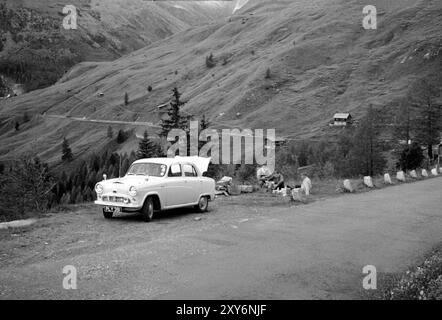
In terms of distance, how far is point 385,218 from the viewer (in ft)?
48.1

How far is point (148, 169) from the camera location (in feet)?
51.0

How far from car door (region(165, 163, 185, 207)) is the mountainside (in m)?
69.1

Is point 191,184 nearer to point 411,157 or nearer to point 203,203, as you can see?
point 203,203

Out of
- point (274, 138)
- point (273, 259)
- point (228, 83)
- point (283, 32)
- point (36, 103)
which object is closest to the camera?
point (273, 259)

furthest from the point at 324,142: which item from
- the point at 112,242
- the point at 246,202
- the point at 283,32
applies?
the point at 283,32

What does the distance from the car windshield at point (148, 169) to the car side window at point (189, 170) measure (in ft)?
3.19

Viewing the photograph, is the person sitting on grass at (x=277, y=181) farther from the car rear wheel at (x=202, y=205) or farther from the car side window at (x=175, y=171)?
the car side window at (x=175, y=171)

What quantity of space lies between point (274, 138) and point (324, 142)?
9.44 m

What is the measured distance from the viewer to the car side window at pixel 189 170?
52.9ft

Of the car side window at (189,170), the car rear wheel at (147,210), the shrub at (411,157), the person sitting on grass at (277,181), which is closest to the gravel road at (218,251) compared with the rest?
the car rear wheel at (147,210)

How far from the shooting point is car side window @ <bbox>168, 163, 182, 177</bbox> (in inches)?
604

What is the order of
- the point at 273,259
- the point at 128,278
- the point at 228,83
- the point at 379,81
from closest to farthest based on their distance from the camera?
the point at 128,278 → the point at 273,259 → the point at 379,81 → the point at 228,83

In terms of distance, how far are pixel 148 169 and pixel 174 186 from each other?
111cm
